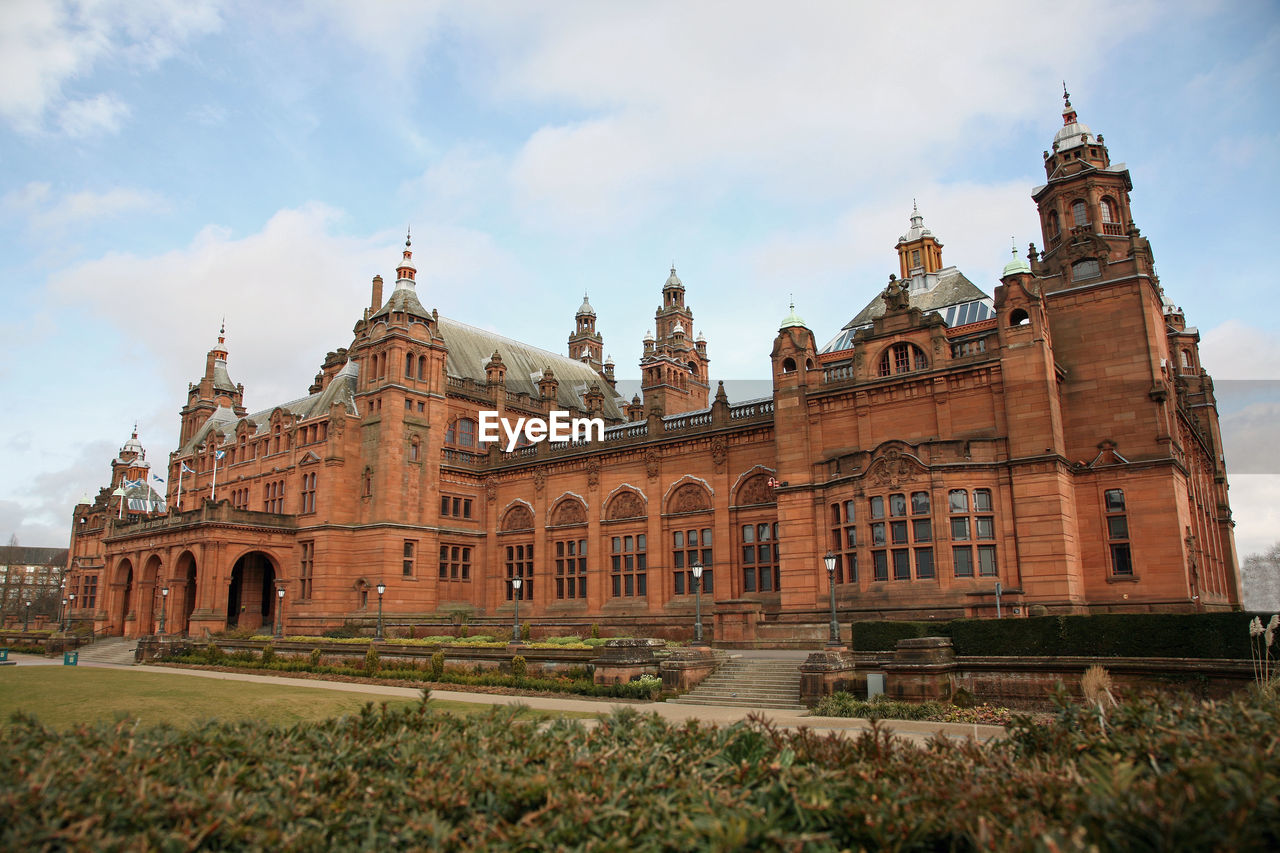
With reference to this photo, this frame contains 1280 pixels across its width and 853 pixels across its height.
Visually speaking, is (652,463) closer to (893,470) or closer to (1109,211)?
(893,470)

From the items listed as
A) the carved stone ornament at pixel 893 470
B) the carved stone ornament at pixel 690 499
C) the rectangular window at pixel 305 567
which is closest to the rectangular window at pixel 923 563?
the carved stone ornament at pixel 893 470

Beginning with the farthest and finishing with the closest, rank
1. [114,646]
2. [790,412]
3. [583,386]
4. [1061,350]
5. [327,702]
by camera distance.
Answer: [583,386], [114,646], [790,412], [1061,350], [327,702]

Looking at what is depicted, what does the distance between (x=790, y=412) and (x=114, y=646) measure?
149 feet

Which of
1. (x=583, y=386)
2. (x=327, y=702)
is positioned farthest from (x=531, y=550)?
(x=327, y=702)

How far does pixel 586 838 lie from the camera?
21.5 ft

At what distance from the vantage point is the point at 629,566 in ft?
156

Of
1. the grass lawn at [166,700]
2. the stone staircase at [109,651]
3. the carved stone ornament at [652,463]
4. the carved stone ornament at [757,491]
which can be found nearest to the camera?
the grass lawn at [166,700]

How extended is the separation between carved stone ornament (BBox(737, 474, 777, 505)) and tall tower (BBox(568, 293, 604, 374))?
1459 inches

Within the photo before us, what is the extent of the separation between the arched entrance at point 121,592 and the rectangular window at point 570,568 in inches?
1276

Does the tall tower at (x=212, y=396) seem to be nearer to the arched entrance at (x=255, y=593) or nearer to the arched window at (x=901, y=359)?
the arched entrance at (x=255, y=593)

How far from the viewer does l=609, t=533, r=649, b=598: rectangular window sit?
4684 cm

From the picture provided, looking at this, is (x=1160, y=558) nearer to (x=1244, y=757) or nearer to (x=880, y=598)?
(x=880, y=598)

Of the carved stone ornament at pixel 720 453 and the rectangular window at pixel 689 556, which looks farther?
the rectangular window at pixel 689 556

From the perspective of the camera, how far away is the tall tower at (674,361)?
208ft
